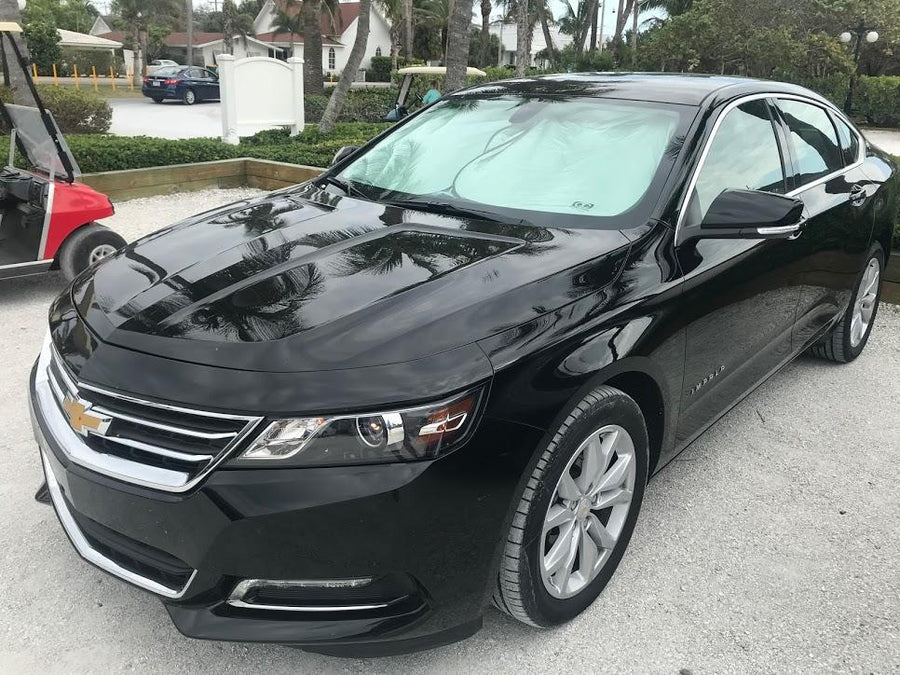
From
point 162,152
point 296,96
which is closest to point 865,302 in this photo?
point 162,152

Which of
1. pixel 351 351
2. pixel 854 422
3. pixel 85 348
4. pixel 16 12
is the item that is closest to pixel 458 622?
pixel 351 351

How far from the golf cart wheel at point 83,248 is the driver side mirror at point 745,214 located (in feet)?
14.2

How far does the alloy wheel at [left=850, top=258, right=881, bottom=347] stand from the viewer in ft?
15.5

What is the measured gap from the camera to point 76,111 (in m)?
16.2

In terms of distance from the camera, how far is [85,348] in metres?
2.25

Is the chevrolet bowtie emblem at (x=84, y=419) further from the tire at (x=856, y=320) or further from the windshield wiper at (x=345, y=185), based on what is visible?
the tire at (x=856, y=320)

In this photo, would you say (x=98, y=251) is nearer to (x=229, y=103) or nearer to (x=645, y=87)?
(x=645, y=87)

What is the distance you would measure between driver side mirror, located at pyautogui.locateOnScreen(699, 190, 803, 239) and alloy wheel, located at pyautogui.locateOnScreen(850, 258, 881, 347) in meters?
2.12

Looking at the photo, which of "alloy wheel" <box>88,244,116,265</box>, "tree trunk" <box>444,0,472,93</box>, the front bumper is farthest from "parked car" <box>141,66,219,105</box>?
the front bumper

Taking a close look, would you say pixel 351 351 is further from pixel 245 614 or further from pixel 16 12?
pixel 16 12

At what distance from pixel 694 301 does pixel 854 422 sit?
77.0 inches

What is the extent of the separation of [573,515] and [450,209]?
4.23 ft

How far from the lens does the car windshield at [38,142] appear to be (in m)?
5.64

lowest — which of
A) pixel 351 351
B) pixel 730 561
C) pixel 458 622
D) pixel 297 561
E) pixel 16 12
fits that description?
pixel 730 561
